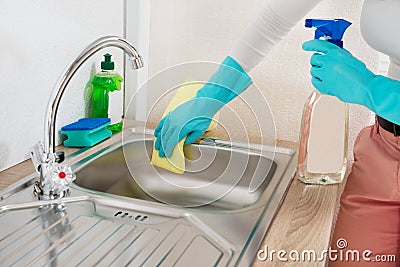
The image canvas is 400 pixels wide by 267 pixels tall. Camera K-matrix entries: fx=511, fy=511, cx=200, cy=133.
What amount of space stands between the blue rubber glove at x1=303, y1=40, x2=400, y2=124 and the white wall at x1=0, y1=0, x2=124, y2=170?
0.52 meters

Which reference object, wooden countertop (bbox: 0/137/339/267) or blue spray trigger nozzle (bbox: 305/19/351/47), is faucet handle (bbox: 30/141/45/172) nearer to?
wooden countertop (bbox: 0/137/339/267)

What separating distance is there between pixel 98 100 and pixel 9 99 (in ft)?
1.02

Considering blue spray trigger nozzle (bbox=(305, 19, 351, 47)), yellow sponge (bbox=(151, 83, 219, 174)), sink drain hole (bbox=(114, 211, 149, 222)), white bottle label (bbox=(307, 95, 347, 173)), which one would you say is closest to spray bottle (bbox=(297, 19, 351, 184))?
white bottle label (bbox=(307, 95, 347, 173))

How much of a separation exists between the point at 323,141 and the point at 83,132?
528mm

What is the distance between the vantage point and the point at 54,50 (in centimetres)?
110

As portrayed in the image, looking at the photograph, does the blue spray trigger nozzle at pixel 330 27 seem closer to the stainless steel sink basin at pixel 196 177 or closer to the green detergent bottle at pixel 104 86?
the stainless steel sink basin at pixel 196 177

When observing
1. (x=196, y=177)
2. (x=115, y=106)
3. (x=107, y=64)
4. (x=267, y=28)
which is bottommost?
(x=196, y=177)

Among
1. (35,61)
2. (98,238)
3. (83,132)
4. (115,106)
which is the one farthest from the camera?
(115,106)

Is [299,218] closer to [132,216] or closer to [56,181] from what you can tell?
[132,216]

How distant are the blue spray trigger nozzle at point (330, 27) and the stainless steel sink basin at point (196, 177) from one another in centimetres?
31

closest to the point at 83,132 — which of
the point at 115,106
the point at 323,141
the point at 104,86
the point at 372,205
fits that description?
the point at 104,86

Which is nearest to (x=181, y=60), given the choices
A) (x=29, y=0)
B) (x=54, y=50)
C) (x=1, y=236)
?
(x=54, y=50)

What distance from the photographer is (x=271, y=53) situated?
4.60ft

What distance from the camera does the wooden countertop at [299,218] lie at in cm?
78
